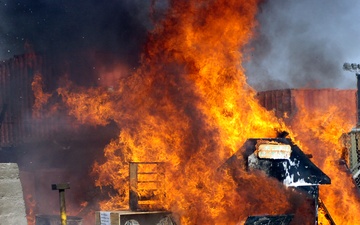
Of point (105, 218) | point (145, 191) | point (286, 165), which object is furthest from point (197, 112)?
point (105, 218)

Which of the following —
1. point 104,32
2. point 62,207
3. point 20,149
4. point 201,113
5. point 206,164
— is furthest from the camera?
point 104,32

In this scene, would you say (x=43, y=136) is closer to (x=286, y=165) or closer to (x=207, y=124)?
(x=207, y=124)

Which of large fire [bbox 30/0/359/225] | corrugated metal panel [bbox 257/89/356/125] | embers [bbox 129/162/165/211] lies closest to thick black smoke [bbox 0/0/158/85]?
large fire [bbox 30/0/359/225]

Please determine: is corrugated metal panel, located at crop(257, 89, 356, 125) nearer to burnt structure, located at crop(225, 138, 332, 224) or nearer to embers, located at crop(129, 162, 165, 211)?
embers, located at crop(129, 162, 165, 211)

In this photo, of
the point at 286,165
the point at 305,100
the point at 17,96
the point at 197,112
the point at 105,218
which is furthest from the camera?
the point at 305,100

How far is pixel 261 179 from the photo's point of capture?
453 inches

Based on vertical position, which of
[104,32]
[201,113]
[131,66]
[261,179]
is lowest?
[261,179]

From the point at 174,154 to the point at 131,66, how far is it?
8.84 meters

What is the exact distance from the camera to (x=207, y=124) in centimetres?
1348

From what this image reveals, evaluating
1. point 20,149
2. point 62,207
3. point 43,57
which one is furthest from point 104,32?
point 62,207

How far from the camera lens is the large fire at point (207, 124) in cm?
1190

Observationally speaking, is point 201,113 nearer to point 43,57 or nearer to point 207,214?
point 207,214

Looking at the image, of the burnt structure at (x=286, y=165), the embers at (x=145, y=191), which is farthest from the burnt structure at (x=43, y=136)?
the burnt structure at (x=286, y=165)

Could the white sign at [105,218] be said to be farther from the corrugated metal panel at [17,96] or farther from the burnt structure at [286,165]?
the corrugated metal panel at [17,96]
